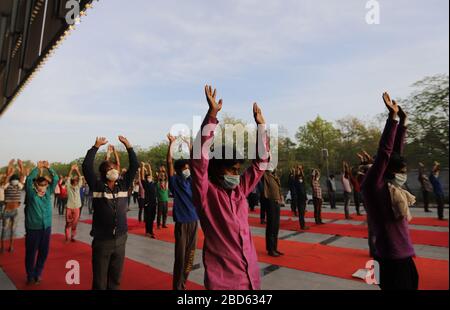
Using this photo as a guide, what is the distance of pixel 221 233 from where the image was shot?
211 cm

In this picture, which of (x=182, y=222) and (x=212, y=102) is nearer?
(x=212, y=102)

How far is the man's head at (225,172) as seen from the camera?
2256 mm

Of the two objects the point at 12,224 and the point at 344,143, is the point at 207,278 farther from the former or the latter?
the point at 344,143

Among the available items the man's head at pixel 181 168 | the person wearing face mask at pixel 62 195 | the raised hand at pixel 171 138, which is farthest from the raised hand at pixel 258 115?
the person wearing face mask at pixel 62 195

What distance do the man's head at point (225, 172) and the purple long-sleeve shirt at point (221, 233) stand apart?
6cm

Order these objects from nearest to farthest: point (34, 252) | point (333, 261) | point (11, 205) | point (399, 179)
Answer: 1. point (399, 179)
2. point (34, 252)
3. point (333, 261)
4. point (11, 205)

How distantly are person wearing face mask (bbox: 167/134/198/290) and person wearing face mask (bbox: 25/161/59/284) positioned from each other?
7.41 feet

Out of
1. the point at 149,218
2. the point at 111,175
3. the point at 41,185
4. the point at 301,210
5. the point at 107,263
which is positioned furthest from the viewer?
the point at 301,210

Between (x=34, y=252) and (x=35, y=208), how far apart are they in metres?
0.70

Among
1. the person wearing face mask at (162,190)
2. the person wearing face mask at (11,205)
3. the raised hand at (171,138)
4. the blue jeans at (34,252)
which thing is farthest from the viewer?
the person wearing face mask at (162,190)

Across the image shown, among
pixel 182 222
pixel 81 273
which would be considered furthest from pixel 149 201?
pixel 182 222

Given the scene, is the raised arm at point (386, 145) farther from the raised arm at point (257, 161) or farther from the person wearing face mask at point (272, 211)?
the person wearing face mask at point (272, 211)

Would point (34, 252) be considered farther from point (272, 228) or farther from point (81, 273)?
point (272, 228)
